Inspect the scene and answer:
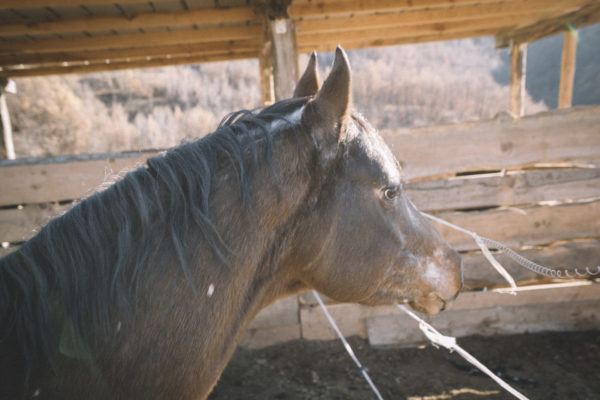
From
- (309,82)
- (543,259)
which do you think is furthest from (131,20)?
(543,259)

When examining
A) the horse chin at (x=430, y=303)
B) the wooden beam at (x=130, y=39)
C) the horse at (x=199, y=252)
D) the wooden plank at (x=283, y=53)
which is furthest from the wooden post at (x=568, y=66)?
the horse at (x=199, y=252)

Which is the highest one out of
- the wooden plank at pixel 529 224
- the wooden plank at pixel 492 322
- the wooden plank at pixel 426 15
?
the wooden plank at pixel 426 15

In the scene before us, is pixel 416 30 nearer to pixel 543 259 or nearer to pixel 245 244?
pixel 543 259

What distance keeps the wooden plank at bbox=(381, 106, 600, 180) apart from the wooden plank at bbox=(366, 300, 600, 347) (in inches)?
62.8

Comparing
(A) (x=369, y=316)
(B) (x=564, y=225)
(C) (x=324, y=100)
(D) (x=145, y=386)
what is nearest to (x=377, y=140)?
(C) (x=324, y=100)

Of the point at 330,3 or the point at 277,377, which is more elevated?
the point at 330,3

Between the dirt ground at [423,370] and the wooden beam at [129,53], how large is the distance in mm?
4834

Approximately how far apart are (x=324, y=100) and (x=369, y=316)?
2993mm

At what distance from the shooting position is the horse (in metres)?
0.94

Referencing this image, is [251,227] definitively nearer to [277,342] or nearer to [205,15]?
[277,342]

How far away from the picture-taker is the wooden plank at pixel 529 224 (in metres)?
3.36

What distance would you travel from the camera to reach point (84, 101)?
14.5 m

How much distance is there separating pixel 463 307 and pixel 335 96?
3285 mm

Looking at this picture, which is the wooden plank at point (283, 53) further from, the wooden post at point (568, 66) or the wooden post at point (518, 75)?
the wooden post at point (518, 75)
